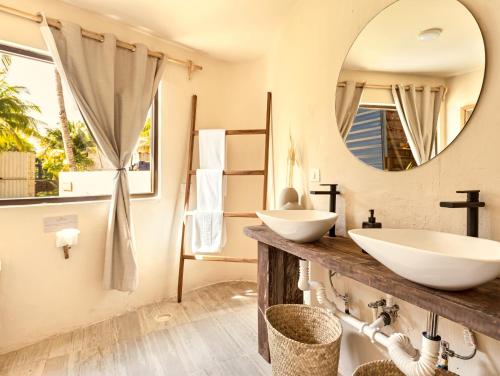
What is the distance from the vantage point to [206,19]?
6.65ft

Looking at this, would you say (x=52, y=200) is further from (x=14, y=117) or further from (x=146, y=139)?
(x=146, y=139)

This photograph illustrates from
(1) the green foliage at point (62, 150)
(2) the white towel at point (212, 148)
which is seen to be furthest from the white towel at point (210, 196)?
(1) the green foliage at point (62, 150)

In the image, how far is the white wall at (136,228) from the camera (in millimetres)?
1697

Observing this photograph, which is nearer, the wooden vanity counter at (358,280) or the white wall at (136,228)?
the wooden vanity counter at (358,280)

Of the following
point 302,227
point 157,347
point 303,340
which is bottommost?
point 157,347

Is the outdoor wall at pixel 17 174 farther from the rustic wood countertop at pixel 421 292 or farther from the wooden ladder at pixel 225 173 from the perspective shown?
the rustic wood countertop at pixel 421 292

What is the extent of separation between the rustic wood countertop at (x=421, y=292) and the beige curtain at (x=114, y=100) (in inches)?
56.4

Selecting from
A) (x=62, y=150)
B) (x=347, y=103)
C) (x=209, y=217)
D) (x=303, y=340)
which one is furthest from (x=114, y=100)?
(x=303, y=340)

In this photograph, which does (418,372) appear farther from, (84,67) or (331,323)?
A: (84,67)

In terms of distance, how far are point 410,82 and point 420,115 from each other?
0.16m

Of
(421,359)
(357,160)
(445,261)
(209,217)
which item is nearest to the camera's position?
(445,261)

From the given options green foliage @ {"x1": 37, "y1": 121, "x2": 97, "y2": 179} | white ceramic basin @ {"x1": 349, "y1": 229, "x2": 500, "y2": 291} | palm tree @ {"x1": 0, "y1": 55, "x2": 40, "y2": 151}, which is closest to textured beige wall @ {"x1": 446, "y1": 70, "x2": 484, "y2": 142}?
white ceramic basin @ {"x1": 349, "y1": 229, "x2": 500, "y2": 291}

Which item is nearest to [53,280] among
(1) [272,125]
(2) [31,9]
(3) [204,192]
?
Result: (3) [204,192]

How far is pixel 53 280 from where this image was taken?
72.2 inches
